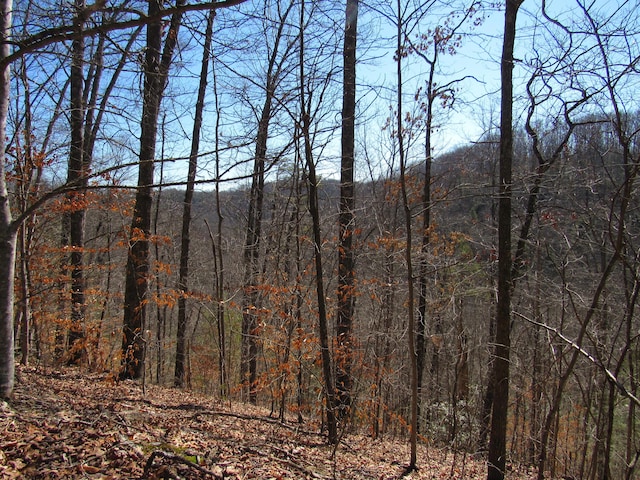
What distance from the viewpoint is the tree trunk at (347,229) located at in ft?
24.4

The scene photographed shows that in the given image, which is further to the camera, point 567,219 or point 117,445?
point 567,219

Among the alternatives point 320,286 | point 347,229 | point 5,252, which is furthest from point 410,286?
point 5,252

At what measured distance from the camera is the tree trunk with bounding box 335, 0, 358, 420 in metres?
7.44

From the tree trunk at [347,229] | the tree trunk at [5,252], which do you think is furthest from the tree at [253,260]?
the tree trunk at [5,252]

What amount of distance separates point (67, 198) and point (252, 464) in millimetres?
6123

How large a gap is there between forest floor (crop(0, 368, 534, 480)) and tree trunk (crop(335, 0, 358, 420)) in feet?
3.75

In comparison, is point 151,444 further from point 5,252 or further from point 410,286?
point 410,286

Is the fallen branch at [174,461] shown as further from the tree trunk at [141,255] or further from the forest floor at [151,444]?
the tree trunk at [141,255]

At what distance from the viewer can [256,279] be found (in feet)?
34.2

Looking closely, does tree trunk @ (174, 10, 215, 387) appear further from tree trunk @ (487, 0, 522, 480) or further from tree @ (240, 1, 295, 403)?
tree trunk @ (487, 0, 522, 480)

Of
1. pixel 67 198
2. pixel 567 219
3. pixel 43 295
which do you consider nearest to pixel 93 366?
pixel 43 295

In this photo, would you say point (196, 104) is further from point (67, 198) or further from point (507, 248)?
point (507, 248)

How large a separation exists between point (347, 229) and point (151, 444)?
5133 millimetres

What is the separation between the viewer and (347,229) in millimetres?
7867
